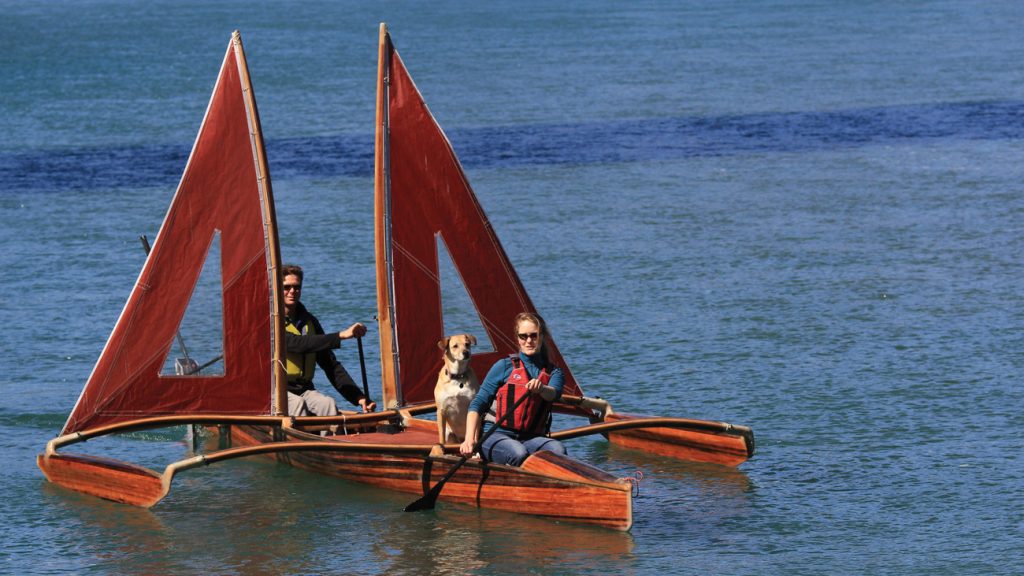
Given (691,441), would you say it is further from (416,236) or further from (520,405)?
(416,236)

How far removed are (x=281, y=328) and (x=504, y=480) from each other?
9.33 ft

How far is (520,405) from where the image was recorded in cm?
1321

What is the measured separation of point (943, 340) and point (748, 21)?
148ft

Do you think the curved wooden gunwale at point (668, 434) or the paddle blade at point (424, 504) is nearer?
the paddle blade at point (424, 504)

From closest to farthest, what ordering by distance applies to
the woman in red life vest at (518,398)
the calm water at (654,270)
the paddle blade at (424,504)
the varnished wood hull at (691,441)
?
1. the calm water at (654,270)
2. the woman in red life vest at (518,398)
3. the paddle blade at (424,504)
4. the varnished wood hull at (691,441)

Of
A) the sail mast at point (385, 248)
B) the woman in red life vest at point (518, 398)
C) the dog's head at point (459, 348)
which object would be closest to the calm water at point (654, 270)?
the woman in red life vest at point (518, 398)

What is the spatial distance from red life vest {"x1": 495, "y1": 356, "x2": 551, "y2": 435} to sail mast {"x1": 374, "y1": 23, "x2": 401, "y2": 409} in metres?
2.32

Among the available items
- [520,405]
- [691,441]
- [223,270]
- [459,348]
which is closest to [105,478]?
[223,270]

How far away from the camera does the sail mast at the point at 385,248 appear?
50.4 ft

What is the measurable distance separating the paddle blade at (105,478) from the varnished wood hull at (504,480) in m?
1.34

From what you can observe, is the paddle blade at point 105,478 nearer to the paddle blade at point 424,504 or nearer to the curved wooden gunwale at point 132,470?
the curved wooden gunwale at point 132,470

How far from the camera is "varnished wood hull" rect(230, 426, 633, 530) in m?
12.7

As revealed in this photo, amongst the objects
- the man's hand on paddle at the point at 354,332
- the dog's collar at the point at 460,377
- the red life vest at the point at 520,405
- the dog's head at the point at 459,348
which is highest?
the man's hand on paddle at the point at 354,332

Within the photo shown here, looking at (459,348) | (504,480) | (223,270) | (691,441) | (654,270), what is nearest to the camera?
(504,480)
